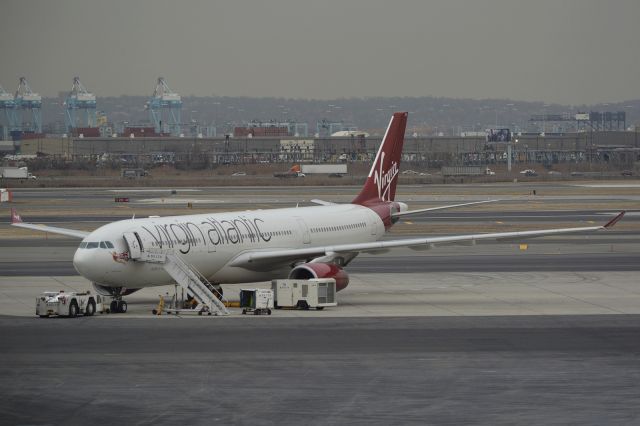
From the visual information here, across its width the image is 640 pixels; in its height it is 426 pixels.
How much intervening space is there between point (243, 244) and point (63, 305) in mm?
9122

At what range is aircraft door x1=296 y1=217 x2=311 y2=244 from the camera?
5503cm

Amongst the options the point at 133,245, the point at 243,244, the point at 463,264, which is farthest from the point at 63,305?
the point at 463,264

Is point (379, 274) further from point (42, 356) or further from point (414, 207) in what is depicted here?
point (414, 207)

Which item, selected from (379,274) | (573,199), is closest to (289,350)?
(379,274)

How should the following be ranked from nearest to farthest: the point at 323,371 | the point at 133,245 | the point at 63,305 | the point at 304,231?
the point at 323,371 → the point at 63,305 → the point at 133,245 → the point at 304,231

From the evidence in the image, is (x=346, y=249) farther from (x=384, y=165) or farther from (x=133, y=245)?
(x=384, y=165)

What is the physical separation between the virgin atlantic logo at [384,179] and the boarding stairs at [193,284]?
18.0 metres

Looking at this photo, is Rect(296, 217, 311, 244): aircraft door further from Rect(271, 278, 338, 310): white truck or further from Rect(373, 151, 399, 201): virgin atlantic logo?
Rect(373, 151, 399, 201): virgin atlantic logo

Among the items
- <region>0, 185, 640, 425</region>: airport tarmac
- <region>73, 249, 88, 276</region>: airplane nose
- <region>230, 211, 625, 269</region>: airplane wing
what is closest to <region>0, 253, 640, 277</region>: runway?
<region>0, 185, 640, 425</region>: airport tarmac

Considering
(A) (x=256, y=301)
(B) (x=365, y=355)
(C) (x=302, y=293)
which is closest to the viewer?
(B) (x=365, y=355)

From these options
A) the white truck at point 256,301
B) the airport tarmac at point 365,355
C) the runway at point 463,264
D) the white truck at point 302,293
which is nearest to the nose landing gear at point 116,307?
the airport tarmac at point 365,355

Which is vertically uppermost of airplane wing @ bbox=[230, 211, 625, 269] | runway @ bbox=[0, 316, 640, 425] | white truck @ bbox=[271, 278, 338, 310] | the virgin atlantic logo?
the virgin atlantic logo

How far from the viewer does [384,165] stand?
2463 inches

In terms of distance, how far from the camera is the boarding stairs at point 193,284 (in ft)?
153
